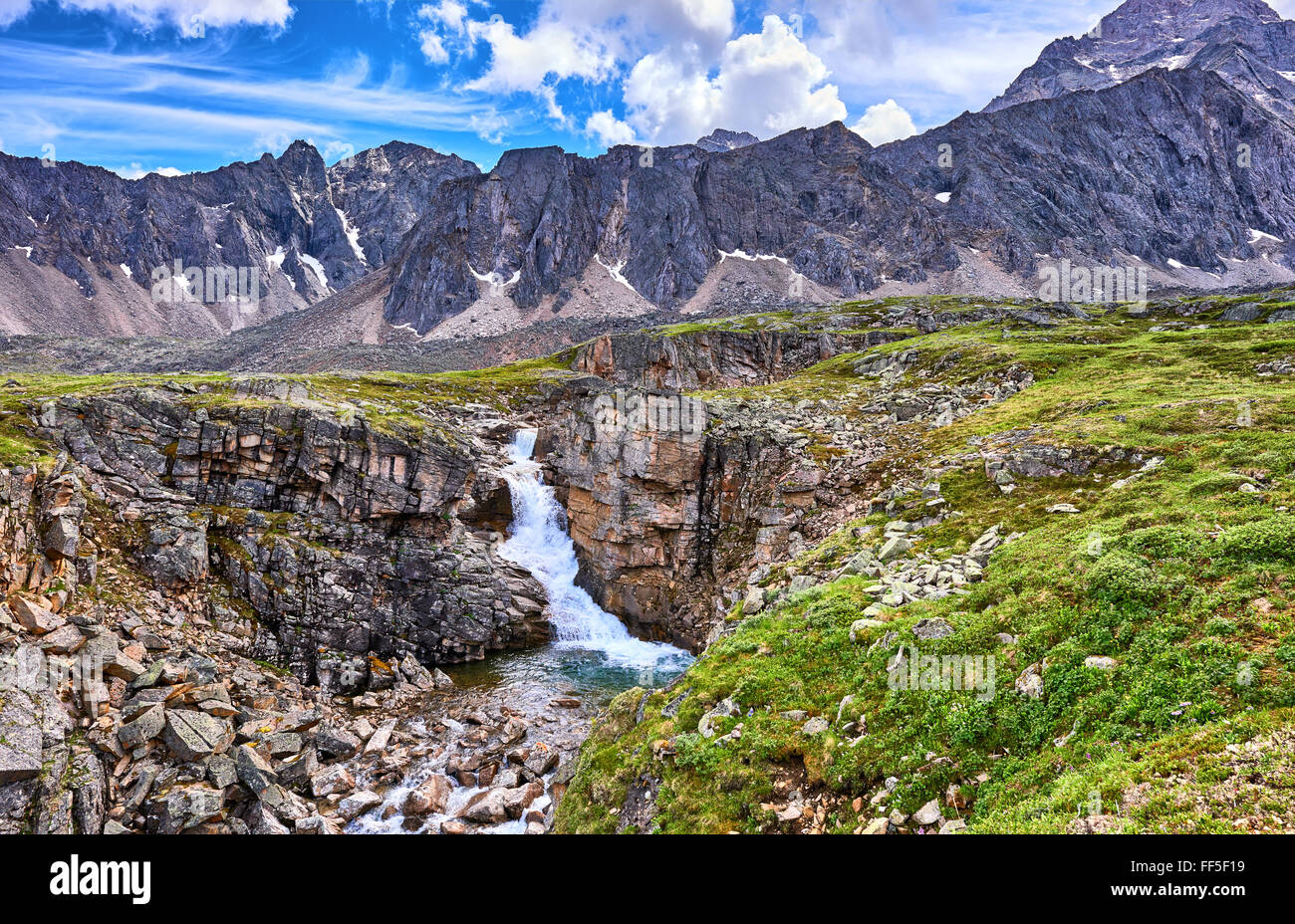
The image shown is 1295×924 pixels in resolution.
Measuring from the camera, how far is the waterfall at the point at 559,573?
47.4 m

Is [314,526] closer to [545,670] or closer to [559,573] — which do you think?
[559,573]

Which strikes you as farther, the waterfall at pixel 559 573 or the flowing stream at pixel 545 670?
the waterfall at pixel 559 573

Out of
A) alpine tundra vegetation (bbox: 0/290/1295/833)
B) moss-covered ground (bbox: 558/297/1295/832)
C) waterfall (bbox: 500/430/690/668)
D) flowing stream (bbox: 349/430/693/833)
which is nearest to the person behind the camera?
moss-covered ground (bbox: 558/297/1295/832)

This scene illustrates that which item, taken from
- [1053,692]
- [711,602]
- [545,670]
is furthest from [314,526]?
[1053,692]

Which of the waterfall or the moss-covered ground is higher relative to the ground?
the moss-covered ground

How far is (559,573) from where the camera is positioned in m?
54.4

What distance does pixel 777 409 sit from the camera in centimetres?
6053

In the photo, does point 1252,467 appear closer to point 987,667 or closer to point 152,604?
point 987,667

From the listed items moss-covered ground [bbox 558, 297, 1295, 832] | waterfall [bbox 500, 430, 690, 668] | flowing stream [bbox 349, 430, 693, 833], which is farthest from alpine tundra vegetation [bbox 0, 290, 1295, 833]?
waterfall [bbox 500, 430, 690, 668]

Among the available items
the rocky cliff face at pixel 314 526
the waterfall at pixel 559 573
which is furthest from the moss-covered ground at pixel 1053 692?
the rocky cliff face at pixel 314 526

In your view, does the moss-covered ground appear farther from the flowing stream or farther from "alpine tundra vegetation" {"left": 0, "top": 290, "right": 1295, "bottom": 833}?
the flowing stream

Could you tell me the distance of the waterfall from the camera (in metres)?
47.4

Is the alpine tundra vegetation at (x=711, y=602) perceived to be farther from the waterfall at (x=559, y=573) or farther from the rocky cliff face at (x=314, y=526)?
the waterfall at (x=559, y=573)
